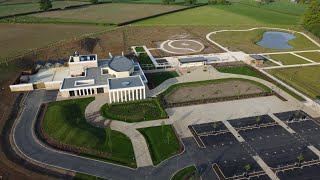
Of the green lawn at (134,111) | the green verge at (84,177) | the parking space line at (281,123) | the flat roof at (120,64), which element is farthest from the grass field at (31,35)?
the parking space line at (281,123)

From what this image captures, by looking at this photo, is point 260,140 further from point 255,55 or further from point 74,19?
point 74,19

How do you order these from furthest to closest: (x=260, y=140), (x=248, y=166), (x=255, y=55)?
(x=255, y=55), (x=260, y=140), (x=248, y=166)

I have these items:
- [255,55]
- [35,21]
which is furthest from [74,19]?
[255,55]

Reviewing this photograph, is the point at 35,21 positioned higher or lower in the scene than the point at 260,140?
higher

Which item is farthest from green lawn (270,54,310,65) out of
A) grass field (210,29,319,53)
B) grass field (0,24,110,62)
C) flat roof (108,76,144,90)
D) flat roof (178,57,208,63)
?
grass field (0,24,110,62)

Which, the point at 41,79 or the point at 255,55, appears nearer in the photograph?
the point at 41,79

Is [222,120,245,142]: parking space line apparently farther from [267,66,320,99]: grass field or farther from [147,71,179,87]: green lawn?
[267,66,320,99]: grass field

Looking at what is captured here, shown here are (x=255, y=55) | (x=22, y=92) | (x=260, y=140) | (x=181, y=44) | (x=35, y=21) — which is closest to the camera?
(x=260, y=140)
